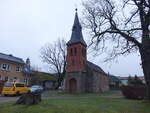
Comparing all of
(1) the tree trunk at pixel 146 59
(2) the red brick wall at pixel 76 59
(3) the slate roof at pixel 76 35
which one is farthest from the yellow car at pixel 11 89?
(3) the slate roof at pixel 76 35

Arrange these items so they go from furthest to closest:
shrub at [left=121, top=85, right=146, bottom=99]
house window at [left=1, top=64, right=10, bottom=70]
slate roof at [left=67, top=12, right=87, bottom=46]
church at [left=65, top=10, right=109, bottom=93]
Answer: slate roof at [left=67, top=12, right=87, bottom=46] → church at [left=65, top=10, right=109, bottom=93] → house window at [left=1, top=64, right=10, bottom=70] → shrub at [left=121, top=85, right=146, bottom=99]

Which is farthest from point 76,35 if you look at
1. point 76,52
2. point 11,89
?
point 11,89

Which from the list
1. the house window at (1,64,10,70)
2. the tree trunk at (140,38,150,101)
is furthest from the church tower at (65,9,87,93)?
the tree trunk at (140,38,150,101)

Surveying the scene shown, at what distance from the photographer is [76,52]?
4038 cm

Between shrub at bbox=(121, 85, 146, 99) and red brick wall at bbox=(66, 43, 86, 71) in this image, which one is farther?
red brick wall at bbox=(66, 43, 86, 71)

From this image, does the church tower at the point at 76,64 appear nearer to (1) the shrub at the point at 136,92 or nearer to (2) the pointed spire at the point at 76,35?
(2) the pointed spire at the point at 76,35

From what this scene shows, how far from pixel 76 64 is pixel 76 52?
2946 millimetres

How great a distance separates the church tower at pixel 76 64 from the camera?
39.0 m

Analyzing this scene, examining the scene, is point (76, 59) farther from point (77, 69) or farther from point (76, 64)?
point (77, 69)

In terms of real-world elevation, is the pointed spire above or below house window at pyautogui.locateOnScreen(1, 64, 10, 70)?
above

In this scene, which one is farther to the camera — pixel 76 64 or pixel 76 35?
pixel 76 35

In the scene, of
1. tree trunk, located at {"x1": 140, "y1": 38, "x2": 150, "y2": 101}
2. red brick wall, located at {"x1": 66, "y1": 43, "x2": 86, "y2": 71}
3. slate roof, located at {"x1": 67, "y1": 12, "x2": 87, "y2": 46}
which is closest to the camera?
tree trunk, located at {"x1": 140, "y1": 38, "x2": 150, "y2": 101}

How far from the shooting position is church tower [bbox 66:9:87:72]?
39.8m

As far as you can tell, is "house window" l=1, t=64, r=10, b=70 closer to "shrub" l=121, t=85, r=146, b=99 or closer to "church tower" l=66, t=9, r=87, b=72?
"church tower" l=66, t=9, r=87, b=72
